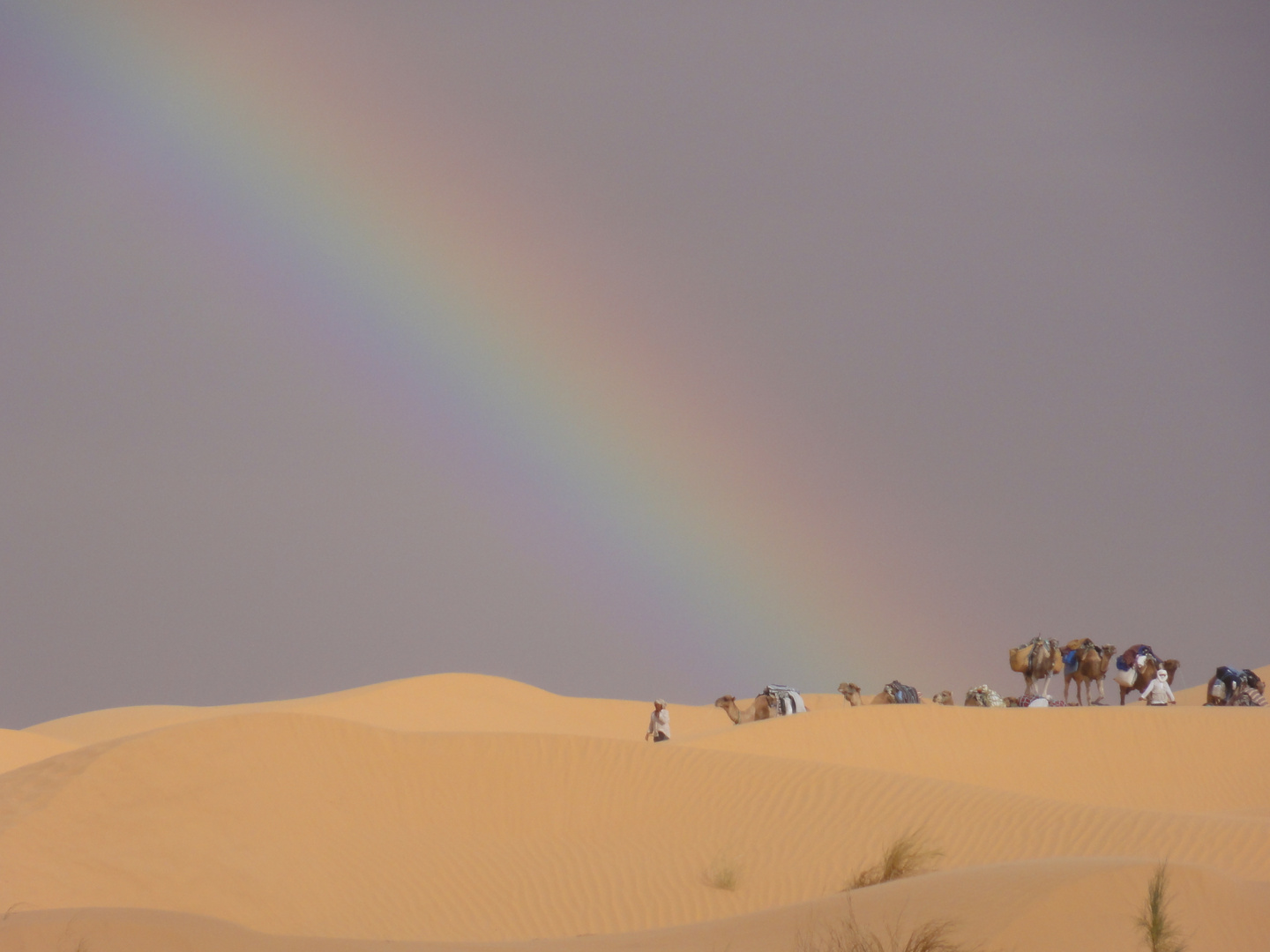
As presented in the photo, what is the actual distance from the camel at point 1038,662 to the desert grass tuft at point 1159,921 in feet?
85.8

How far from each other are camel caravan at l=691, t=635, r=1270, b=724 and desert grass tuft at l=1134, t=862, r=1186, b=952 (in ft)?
72.5

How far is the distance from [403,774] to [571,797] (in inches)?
101

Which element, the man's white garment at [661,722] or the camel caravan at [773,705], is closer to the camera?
the man's white garment at [661,722]

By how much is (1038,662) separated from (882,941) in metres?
27.1

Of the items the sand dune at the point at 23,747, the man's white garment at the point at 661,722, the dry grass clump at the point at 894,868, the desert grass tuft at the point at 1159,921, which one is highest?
the desert grass tuft at the point at 1159,921

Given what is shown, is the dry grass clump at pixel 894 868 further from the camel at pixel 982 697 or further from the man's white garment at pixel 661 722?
the camel at pixel 982 697

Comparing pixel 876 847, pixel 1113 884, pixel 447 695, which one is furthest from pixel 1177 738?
pixel 447 695

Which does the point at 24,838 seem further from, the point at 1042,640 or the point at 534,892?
the point at 1042,640

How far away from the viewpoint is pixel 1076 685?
33.7 meters

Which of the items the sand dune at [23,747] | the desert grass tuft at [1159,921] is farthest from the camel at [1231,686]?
the sand dune at [23,747]

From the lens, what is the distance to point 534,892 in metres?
15.4

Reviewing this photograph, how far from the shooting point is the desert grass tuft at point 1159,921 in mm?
8141

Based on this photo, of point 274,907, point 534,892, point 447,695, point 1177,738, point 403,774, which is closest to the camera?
point 274,907

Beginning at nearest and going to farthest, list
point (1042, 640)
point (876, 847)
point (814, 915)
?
point (814, 915), point (876, 847), point (1042, 640)
